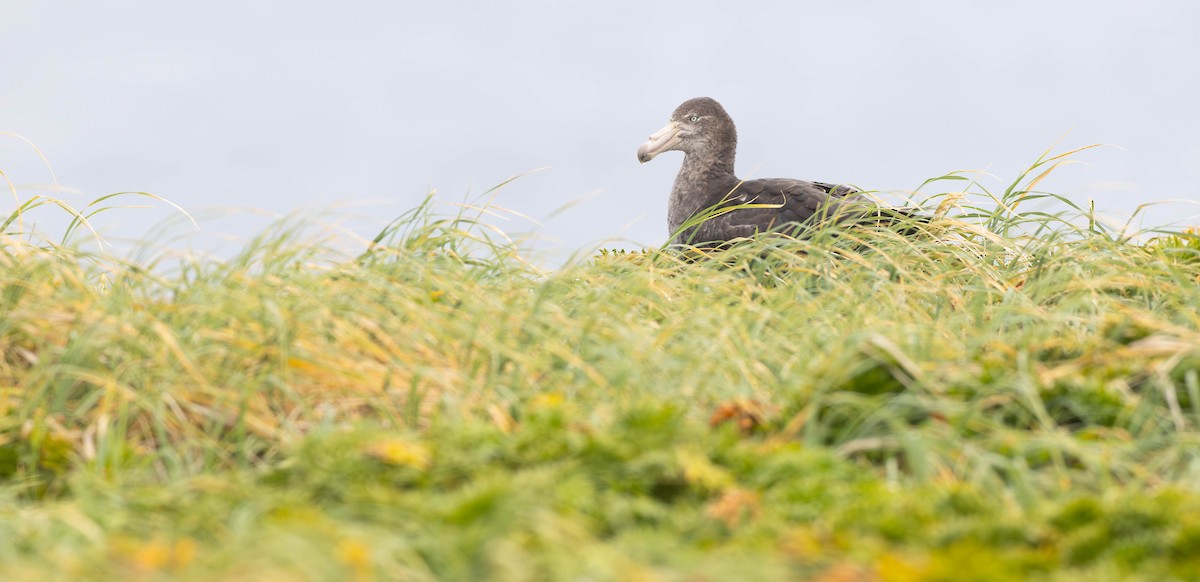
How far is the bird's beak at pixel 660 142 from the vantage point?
10.9 meters

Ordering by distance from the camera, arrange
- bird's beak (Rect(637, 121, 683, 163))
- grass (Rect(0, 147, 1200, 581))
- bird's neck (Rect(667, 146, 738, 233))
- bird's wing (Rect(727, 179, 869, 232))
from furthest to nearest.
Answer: bird's beak (Rect(637, 121, 683, 163)) → bird's neck (Rect(667, 146, 738, 233)) → bird's wing (Rect(727, 179, 869, 232)) → grass (Rect(0, 147, 1200, 581))

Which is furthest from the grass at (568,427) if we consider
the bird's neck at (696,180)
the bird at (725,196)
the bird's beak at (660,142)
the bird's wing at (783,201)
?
the bird's beak at (660,142)

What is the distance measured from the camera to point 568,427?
138 inches

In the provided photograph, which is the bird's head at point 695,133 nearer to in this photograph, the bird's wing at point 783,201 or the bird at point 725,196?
the bird at point 725,196

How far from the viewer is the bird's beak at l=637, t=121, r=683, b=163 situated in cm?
1088

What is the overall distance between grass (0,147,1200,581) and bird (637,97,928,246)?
6.16 ft

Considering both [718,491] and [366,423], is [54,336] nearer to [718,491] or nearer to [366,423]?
[366,423]

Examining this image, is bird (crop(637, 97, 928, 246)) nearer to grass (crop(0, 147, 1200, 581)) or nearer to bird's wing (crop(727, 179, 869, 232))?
bird's wing (crop(727, 179, 869, 232))

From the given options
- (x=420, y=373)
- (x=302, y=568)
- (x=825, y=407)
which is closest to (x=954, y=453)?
(x=825, y=407)

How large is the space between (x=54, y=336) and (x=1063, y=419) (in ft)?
12.8

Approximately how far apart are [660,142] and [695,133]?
1.09 ft

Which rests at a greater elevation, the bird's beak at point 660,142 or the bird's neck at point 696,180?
the bird's beak at point 660,142

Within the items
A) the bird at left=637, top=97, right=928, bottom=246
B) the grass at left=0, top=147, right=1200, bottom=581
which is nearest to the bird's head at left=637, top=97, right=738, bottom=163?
the bird at left=637, top=97, right=928, bottom=246

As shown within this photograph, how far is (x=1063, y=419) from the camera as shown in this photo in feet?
13.3
